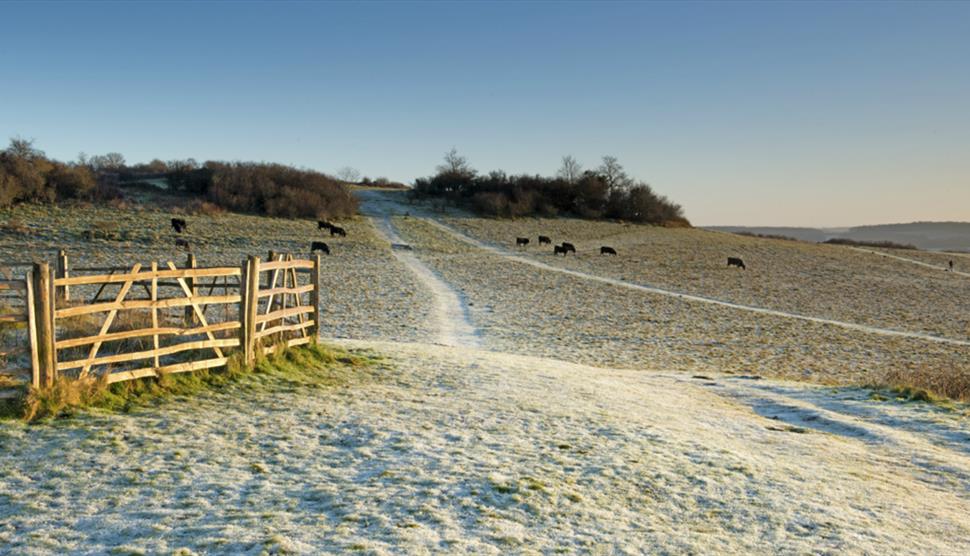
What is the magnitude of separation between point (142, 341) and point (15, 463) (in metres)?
4.31

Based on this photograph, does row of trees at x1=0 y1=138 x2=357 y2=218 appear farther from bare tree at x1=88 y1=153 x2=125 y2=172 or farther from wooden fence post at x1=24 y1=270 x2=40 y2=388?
wooden fence post at x1=24 y1=270 x2=40 y2=388

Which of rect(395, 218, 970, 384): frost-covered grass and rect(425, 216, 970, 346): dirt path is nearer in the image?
rect(395, 218, 970, 384): frost-covered grass

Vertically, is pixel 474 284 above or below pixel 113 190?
below

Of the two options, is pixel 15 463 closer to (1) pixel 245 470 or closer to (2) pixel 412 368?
(1) pixel 245 470

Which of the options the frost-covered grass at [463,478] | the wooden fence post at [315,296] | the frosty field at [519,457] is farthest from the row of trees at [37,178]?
the frost-covered grass at [463,478]

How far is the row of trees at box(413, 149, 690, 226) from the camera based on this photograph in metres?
89.2

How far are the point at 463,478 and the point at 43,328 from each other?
256 inches

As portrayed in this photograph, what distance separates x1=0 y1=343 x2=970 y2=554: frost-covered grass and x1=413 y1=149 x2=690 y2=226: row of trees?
246 ft

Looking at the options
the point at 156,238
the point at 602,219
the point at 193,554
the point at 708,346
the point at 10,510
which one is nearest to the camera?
the point at 193,554

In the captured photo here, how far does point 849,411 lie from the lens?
14359 millimetres

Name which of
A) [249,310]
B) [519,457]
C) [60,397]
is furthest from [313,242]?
[519,457]

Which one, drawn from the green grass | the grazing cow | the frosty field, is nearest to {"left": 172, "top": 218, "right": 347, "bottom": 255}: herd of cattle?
the grazing cow

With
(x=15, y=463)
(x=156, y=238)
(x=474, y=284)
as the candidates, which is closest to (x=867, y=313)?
(x=474, y=284)

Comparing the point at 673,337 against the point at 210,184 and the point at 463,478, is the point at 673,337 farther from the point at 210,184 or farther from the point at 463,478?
the point at 210,184
